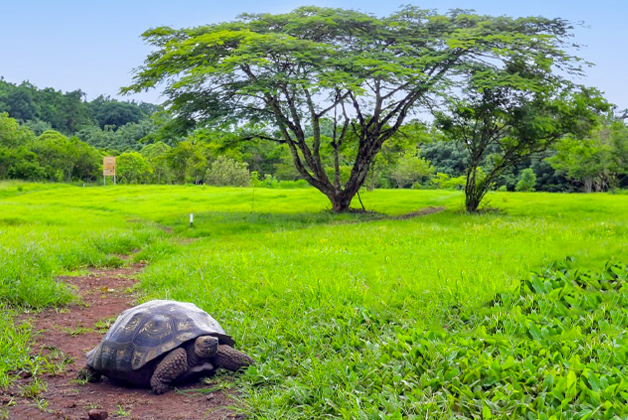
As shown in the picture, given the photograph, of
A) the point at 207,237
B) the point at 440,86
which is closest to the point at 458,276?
the point at 207,237

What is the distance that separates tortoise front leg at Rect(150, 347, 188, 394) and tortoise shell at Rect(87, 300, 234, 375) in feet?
0.29

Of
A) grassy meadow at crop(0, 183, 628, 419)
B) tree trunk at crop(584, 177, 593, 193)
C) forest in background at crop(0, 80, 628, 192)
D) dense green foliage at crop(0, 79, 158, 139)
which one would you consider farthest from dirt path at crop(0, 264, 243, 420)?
dense green foliage at crop(0, 79, 158, 139)

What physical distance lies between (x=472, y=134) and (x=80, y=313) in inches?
714

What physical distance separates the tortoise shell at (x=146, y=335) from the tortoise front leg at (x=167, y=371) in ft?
0.29

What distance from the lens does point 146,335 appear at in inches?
188

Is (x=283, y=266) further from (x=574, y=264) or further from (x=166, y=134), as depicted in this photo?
(x=166, y=134)

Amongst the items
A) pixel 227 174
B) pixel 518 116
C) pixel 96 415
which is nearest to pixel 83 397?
pixel 96 415

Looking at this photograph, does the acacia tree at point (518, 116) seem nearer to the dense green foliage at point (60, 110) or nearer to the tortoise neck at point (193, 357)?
the tortoise neck at point (193, 357)

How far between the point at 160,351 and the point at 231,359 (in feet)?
2.19

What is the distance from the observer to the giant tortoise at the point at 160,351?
4645 mm

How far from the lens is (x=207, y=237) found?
16.3 meters

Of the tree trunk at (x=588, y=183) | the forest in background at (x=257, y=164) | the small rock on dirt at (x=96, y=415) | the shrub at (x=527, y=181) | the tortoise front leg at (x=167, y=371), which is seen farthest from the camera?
the tree trunk at (x=588, y=183)

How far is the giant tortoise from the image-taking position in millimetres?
4645

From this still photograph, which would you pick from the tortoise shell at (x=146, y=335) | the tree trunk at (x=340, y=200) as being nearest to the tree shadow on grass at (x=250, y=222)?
the tree trunk at (x=340, y=200)
